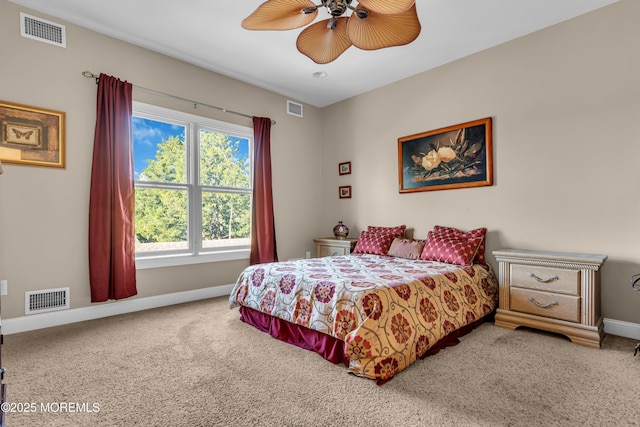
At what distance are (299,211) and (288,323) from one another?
2572 mm

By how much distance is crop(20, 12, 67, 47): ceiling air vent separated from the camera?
2.87 m

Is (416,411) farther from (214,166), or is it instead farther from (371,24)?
(214,166)

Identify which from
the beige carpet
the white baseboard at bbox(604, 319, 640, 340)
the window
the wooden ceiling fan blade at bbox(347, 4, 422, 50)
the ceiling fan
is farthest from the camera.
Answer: the window

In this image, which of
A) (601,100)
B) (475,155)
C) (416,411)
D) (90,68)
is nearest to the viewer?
(416,411)

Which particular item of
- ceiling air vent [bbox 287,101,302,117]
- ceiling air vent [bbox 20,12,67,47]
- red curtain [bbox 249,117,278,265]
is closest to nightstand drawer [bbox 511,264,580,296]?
red curtain [bbox 249,117,278,265]

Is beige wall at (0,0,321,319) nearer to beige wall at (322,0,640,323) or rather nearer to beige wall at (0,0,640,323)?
beige wall at (0,0,640,323)

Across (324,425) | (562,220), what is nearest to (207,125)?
(324,425)

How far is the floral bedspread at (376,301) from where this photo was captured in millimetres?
2035

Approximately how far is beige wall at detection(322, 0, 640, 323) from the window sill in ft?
7.23

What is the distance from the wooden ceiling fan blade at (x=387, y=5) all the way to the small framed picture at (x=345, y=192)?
312 centimetres

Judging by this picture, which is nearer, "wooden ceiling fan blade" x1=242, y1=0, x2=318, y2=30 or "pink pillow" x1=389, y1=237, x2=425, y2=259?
"wooden ceiling fan blade" x1=242, y1=0, x2=318, y2=30

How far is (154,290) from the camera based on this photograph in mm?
3617

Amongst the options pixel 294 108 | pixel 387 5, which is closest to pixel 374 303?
pixel 387 5

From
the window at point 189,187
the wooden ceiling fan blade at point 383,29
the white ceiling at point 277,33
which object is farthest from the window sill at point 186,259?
the wooden ceiling fan blade at point 383,29
